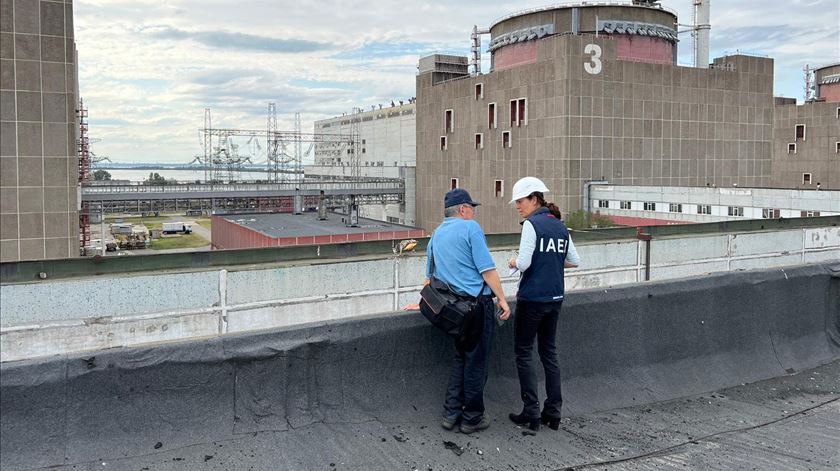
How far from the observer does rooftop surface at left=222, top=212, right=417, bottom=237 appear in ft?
150

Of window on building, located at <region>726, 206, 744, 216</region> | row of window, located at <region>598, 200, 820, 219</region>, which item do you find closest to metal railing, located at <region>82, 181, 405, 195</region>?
row of window, located at <region>598, 200, 820, 219</region>

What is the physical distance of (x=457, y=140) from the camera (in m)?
55.0

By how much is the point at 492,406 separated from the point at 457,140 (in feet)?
167

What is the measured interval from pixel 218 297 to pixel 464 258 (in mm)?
1626

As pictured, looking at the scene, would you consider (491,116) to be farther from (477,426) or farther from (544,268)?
(477,426)

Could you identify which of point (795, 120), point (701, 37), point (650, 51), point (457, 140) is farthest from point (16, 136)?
point (795, 120)

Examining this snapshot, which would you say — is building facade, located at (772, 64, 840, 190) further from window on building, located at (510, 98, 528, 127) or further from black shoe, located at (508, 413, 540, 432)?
black shoe, located at (508, 413, 540, 432)

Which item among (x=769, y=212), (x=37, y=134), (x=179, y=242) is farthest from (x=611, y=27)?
(x=179, y=242)

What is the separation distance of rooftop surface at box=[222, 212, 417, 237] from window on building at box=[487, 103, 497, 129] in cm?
956

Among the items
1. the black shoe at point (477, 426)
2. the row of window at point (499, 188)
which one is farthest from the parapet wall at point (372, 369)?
the row of window at point (499, 188)

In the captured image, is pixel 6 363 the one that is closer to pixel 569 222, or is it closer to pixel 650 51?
pixel 569 222

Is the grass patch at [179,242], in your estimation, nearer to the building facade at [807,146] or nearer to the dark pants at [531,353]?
the building facade at [807,146]

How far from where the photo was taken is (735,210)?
35906 millimetres

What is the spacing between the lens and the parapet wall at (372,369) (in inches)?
148
